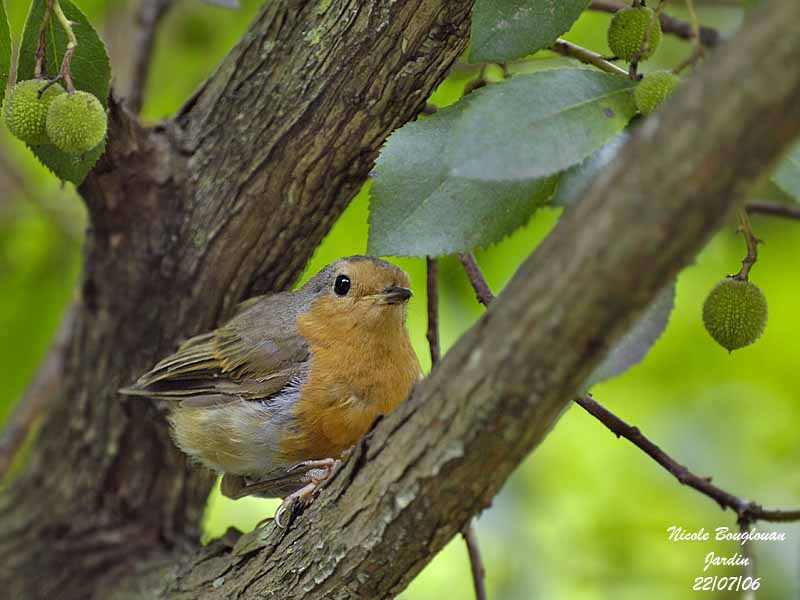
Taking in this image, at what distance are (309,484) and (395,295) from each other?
94 centimetres

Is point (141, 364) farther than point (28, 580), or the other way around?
point (28, 580)

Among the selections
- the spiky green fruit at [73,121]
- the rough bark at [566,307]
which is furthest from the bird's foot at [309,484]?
the spiky green fruit at [73,121]

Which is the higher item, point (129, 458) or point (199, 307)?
point (199, 307)

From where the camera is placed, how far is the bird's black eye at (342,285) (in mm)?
3880

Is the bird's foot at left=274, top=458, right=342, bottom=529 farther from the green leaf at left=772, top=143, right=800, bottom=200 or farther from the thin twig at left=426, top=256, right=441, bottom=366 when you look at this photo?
the green leaf at left=772, top=143, right=800, bottom=200

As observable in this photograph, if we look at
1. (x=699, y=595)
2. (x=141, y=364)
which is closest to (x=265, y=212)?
(x=141, y=364)

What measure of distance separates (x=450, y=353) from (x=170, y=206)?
2.08 m

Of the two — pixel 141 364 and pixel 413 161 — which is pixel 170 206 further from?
pixel 413 161

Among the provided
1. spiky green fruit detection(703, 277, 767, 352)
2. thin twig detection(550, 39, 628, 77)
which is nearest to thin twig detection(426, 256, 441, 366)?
thin twig detection(550, 39, 628, 77)

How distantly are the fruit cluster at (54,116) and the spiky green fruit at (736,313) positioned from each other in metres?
1.70

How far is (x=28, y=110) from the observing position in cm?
263

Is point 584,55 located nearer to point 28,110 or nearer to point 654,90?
point 654,90

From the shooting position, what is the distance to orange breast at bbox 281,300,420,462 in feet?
11.6

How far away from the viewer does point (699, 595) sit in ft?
17.1
